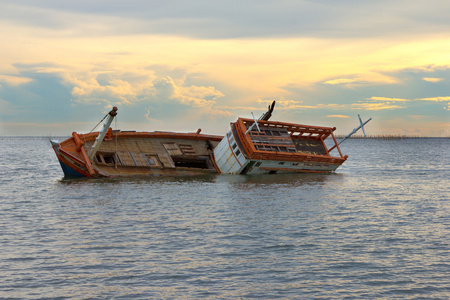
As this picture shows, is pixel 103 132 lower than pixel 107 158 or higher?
higher

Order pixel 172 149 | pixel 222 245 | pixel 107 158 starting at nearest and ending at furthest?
pixel 222 245 < pixel 107 158 < pixel 172 149

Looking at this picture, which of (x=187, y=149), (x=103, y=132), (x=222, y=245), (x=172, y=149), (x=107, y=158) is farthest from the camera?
(x=187, y=149)

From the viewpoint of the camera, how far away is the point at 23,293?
1648 centimetres

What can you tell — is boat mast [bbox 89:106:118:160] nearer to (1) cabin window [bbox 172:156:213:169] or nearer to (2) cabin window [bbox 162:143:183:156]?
(2) cabin window [bbox 162:143:183:156]

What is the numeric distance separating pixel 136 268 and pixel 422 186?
38402 millimetres

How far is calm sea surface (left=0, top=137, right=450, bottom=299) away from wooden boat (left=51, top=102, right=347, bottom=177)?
283 inches

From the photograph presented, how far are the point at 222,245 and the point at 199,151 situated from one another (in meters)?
36.5

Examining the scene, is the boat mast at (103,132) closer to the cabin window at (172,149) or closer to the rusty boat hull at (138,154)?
the rusty boat hull at (138,154)

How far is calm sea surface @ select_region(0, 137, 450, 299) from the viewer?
17.1 m

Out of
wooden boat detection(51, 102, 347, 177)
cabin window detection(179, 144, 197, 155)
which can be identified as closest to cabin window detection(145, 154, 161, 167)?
wooden boat detection(51, 102, 347, 177)

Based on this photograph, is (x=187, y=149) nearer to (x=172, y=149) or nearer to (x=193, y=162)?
(x=193, y=162)

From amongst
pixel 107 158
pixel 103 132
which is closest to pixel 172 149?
pixel 107 158

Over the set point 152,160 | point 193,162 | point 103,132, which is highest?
point 103,132

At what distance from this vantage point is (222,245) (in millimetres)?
22797
